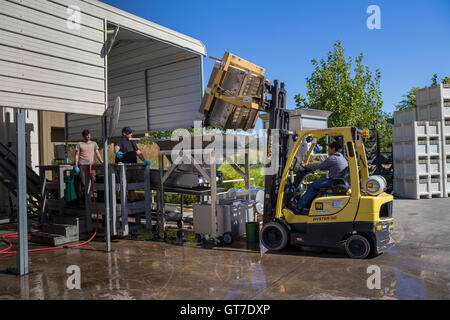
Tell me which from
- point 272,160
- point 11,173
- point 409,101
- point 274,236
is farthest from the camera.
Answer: point 409,101

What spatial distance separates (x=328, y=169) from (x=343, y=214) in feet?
2.82

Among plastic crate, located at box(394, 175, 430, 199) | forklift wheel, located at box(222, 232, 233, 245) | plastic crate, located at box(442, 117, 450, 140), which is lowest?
forklift wheel, located at box(222, 232, 233, 245)

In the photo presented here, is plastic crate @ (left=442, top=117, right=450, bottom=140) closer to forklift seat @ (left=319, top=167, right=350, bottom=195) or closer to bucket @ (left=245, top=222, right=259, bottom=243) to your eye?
forklift seat @ (left=319, top=167, right=350, bottom=195)

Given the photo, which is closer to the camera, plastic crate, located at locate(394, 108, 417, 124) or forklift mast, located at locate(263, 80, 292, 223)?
forklift mast, located at locate(263, 80, 292, 223)

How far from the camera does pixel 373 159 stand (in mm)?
7172

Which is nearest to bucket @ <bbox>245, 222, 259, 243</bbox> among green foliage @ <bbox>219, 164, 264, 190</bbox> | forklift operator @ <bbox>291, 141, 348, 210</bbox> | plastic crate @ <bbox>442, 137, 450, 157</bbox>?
forklift operator @ <bbox>291, 141, 348, 210</bbox>

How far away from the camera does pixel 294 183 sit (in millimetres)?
7039

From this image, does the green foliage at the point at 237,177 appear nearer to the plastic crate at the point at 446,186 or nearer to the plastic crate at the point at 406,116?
the plastic crate at the point at 406,116

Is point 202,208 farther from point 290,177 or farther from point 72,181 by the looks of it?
point 72,181

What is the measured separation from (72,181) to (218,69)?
4.45m

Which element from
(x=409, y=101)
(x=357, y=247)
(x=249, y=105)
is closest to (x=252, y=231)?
(x=357, y=247)

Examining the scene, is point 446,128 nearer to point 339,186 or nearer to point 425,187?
point 425,187

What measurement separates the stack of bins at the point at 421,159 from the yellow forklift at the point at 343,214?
8390 millimetres

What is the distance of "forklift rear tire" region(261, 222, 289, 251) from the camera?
6848 millimetres
